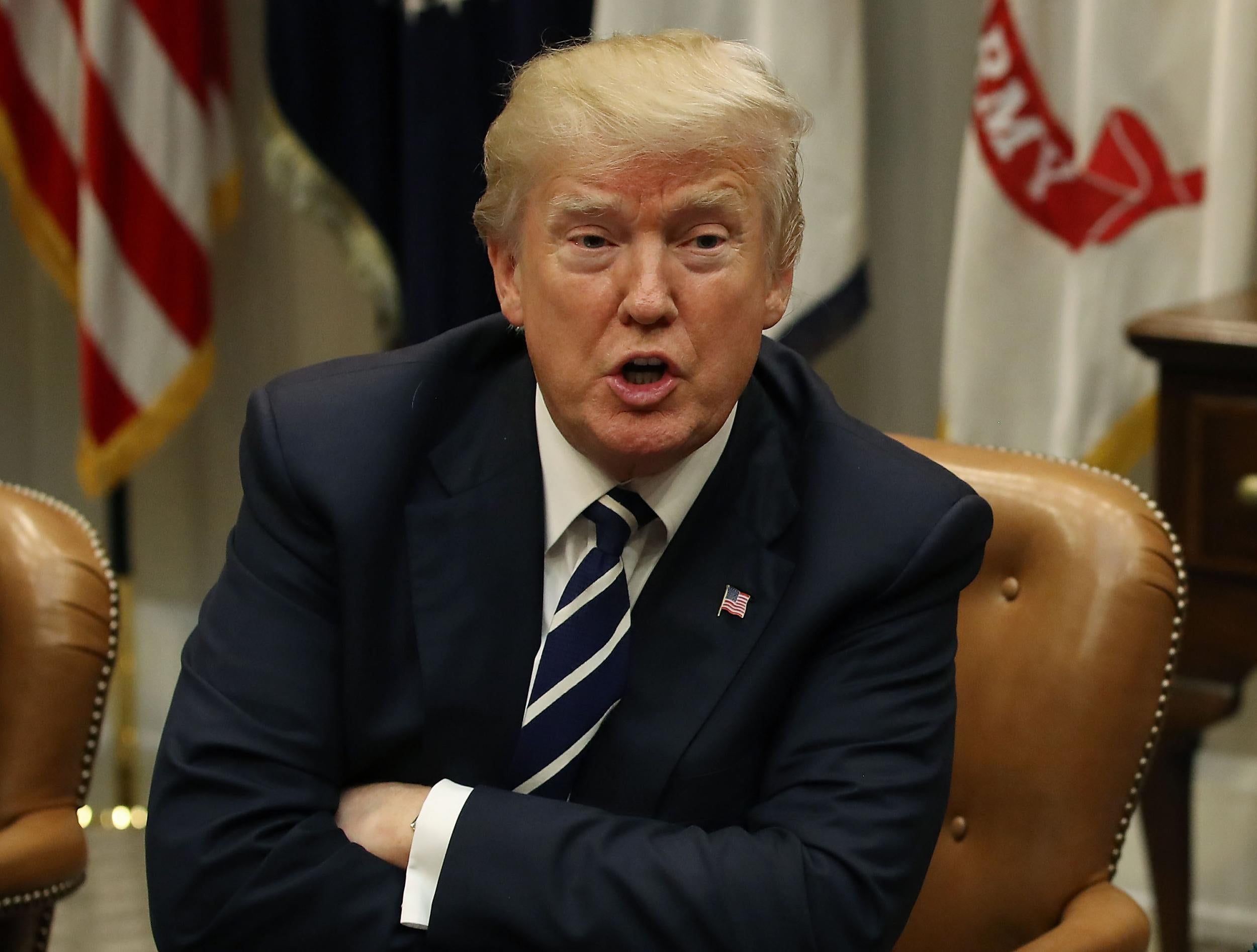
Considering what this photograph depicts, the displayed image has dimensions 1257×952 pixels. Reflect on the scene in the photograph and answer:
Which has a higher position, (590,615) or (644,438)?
(644,438)

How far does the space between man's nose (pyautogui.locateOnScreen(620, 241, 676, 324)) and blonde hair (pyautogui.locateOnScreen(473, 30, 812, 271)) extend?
0.29ft

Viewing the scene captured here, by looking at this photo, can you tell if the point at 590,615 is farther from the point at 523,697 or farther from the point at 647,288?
the point at 647,288

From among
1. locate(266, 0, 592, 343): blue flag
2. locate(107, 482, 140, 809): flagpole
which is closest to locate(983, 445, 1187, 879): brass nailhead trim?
locate(266, 0, 592, 343): blue flag

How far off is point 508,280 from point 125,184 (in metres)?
2.35

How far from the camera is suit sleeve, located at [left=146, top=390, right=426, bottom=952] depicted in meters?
1.48

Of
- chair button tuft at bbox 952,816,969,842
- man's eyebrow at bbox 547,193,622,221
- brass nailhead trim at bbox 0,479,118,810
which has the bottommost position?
chair button tuft at bbox 952,816,969,842

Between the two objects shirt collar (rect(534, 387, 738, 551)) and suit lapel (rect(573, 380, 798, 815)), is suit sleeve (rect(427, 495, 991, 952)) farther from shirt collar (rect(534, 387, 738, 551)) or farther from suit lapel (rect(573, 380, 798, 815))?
shirt collar (rect(534, 387, 738, 551))

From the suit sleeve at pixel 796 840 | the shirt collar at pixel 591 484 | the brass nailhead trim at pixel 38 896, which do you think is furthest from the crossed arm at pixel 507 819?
the brass nailhead trim at pixel 38 896

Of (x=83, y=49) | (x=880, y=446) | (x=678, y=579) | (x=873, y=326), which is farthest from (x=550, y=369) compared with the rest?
(x=83, y=49)

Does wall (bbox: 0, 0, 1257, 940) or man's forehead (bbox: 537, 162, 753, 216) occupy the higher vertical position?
man's forehead (bbox: 537, 162, 753, 216)

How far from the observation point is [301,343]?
4164mm

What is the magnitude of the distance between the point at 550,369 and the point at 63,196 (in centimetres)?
261

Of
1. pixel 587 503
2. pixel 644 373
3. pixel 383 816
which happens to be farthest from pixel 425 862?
pixel 644 373

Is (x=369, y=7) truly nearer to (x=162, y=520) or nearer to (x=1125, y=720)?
(x=162, y=520)
